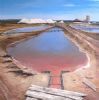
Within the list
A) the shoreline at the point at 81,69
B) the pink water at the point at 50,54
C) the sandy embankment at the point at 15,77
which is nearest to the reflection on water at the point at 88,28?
the shoreline at the point at 81,69

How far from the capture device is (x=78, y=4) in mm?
3098

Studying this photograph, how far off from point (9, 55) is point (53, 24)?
68 cm

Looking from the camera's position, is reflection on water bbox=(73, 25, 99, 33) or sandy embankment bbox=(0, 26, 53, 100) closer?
sandy embankment bbox=(0, 26, 53, 100)

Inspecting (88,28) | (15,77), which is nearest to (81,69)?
(88,28)

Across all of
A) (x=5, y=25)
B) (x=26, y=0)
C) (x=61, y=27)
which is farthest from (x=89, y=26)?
(x=5, y=25)

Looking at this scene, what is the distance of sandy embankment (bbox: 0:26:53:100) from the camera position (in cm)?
291

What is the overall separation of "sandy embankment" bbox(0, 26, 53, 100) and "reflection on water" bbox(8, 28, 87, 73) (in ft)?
0.26

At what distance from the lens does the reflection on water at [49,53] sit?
10.1 feet

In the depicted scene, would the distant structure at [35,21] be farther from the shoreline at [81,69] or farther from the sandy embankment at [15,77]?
the shoreline at [81,69]

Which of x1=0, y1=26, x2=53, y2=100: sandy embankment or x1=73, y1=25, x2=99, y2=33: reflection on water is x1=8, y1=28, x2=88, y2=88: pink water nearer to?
x1=0, y1=26, x2=53, y2=100: sandy embankment

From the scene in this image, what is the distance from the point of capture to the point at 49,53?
318 cm

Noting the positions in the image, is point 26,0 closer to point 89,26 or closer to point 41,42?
point 41,42

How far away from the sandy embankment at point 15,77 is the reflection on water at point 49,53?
0.08 meters

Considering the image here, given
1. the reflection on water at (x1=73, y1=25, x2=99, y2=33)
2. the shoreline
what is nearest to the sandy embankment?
the shoreline
